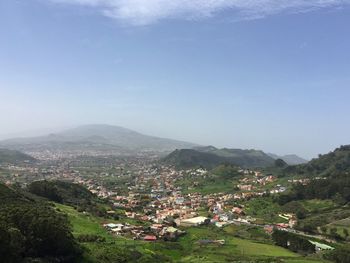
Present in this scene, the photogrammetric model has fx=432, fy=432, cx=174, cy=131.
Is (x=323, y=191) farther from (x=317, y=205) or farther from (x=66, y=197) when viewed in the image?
(x=66, y=197)

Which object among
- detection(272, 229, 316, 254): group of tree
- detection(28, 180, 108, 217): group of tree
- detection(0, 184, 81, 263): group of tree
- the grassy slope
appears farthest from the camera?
detection(28, 180, 108, 217): group of tree

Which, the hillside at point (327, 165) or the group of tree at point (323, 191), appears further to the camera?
the hillside at point (327, 165)

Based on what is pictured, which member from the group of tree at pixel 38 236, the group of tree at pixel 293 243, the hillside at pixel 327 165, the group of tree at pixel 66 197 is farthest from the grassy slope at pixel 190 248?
the hillside at pixel 327 165

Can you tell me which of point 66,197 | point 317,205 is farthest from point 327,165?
point 66,197

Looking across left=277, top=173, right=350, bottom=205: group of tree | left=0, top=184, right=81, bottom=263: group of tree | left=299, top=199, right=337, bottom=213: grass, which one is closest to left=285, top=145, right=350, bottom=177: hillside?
left=277, top=173, right=350, bottom=205: group of tree

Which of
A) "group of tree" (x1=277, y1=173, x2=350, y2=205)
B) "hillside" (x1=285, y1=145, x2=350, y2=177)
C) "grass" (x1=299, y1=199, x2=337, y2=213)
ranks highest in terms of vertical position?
"hillside" (x1=285, y1=145, x2=350, y2=177)

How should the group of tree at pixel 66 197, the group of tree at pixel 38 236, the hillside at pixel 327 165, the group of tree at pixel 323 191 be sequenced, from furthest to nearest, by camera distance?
1. the hillside at pixel 327 165
2. the group of tree at pixel 323 191
3. the group of tree at pixel 66 197
4. the group of tree at pixel 38 236

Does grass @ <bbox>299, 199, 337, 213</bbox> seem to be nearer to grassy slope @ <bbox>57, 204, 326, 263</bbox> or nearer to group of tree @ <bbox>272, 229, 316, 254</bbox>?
group of tree @ <bbox>272, 229, 316, 254</bbox>

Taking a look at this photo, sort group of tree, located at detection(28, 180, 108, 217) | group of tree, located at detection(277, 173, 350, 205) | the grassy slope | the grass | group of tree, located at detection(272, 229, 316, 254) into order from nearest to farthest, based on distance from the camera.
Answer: the grassy slope, group of tree, located at detection(272, 229, 316, 254), group of tree, located at detection(28, 180, 108, 217), the grass, group of tree, located at detection(277, 173, 350, 205)

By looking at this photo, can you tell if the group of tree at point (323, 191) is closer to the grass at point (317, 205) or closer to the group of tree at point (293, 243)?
the grass at point (317, 205)

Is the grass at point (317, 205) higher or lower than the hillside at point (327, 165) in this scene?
lower
